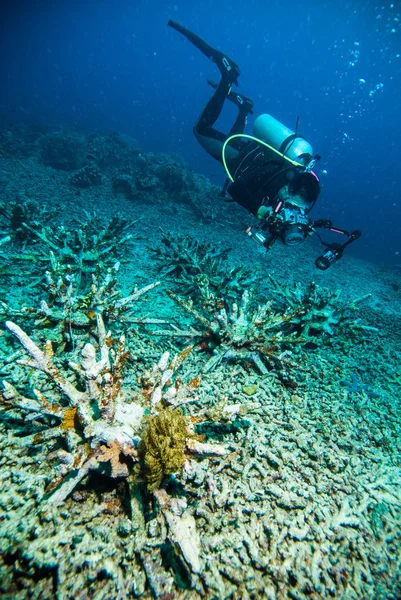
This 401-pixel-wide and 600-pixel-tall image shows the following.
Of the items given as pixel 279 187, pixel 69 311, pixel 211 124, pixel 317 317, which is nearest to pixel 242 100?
pixel 211 124

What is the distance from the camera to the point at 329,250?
5312 millimetres

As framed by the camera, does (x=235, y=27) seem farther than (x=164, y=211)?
Yes

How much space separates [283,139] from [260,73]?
13979 cm

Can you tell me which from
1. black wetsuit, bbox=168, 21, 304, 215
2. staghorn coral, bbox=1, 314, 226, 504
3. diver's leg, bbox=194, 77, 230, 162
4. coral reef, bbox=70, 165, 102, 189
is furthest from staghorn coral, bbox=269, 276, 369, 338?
coral reef, bbox=70, 165, 102, 189

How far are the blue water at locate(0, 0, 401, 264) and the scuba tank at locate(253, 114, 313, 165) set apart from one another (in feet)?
154

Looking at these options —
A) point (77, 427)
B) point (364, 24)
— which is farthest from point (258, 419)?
point (364, 24)

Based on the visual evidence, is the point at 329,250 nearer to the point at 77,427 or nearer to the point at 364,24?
the point at 77,427

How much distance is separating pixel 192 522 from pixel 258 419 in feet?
3.56

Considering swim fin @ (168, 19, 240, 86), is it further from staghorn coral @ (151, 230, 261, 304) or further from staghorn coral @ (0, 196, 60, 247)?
staghorn coral @ (0, 196, 60, 247)

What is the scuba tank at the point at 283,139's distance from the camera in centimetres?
609

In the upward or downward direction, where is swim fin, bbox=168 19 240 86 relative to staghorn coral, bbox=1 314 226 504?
upward

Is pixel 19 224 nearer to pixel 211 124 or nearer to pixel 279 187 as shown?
pixel 279 187

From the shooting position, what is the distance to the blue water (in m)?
65.4

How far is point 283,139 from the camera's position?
6555mm
